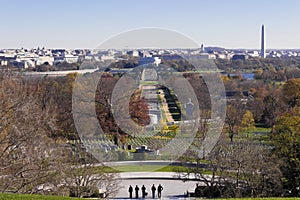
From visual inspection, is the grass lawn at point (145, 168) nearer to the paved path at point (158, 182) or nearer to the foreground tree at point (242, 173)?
the paved path at point (158, 182)

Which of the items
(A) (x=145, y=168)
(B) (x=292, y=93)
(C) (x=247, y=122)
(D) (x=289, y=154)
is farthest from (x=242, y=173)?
(B) (x=292, y=93)

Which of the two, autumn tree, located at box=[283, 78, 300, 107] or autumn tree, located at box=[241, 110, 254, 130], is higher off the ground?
autumn tree, located at box=[283, 78, 300, 107]

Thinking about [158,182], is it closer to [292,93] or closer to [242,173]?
[242,173]

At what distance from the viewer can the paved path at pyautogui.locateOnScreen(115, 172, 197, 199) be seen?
11286mm

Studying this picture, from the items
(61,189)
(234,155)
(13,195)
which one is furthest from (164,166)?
(13,195)

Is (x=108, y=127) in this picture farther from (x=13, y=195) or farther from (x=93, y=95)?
(x=13, y=195)

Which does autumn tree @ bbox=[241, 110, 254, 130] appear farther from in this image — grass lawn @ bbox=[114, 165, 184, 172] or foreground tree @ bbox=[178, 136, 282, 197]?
foreground tree @ bbox=[178, 136, 282, 197]

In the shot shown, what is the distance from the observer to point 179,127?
1759 cm

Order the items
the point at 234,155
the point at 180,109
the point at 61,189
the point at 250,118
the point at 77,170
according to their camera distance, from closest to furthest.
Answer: the point at 61,189
the point at 77,170
the point at 234,155
the point at 250,118
the point at 180,109

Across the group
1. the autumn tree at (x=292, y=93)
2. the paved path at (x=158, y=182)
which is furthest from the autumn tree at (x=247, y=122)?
the paved path at (x=158, y=182)

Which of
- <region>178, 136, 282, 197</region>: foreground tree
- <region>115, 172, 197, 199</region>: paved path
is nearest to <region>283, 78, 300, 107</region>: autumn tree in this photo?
<region>115, 172, 197, 199</region>: paved path

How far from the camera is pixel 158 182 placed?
490 inches

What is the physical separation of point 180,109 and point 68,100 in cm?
546

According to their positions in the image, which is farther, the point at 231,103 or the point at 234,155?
the point at 231,103
